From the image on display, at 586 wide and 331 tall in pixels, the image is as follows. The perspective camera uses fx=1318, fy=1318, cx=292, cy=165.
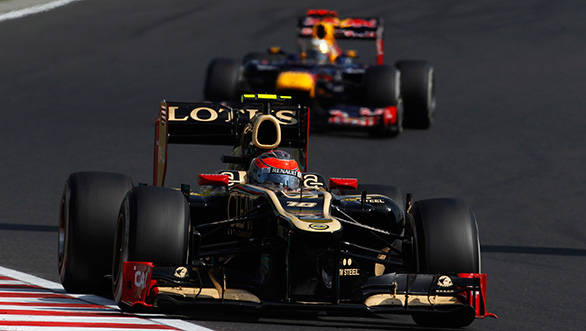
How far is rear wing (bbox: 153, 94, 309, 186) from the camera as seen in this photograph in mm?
11383

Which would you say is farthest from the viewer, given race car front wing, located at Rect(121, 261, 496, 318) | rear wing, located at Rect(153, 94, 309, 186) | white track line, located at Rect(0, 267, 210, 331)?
rear wing, located at Rect(153, 94, 309, 186)

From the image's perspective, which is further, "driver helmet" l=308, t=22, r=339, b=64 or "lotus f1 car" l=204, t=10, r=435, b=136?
"driver helmet" l=308, t=22, r=339, b=64

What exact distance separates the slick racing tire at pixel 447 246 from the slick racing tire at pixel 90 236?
2.28 metres

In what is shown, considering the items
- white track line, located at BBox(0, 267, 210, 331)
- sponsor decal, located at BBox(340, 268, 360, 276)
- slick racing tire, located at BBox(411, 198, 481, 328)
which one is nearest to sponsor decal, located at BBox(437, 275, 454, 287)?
slick racing tire, located at BBox(411, 198, 481, 328)

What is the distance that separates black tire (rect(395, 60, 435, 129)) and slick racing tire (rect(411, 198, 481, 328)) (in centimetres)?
1249

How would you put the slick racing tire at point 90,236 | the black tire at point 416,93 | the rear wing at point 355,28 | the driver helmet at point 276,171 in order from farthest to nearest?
the rear wing at point 355,28 → the black tire at point 416,93 → the driver helmet at point 276,171 → the slick racing tire at point 90,236

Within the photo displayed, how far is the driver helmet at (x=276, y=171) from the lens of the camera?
33.2ft

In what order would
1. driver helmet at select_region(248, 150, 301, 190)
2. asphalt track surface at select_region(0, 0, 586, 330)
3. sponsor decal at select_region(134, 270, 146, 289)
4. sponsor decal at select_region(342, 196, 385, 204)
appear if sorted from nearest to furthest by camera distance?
sponsor decal at select_region(134, 270, 146, 289)
sponsor decal at select_region(342, 196, 385, 204)
driver helmet at select_region(248, 150, 301, 190)
asphalt track surface at select_region(0, 0, 586, 330)

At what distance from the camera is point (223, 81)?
21.2m

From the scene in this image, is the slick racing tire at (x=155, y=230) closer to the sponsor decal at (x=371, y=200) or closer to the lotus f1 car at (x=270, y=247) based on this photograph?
the lotus f1 car at (x=270, y=247)

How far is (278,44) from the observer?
29328mm

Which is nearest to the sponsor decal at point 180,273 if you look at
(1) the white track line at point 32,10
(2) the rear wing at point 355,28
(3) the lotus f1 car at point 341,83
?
(3) the lotus f1 car at point 341,83

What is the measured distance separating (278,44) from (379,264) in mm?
20020

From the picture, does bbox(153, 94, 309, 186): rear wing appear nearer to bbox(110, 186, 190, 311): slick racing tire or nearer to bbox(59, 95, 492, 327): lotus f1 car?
bbox(59, 95, 492, 327): lotus f1 car
